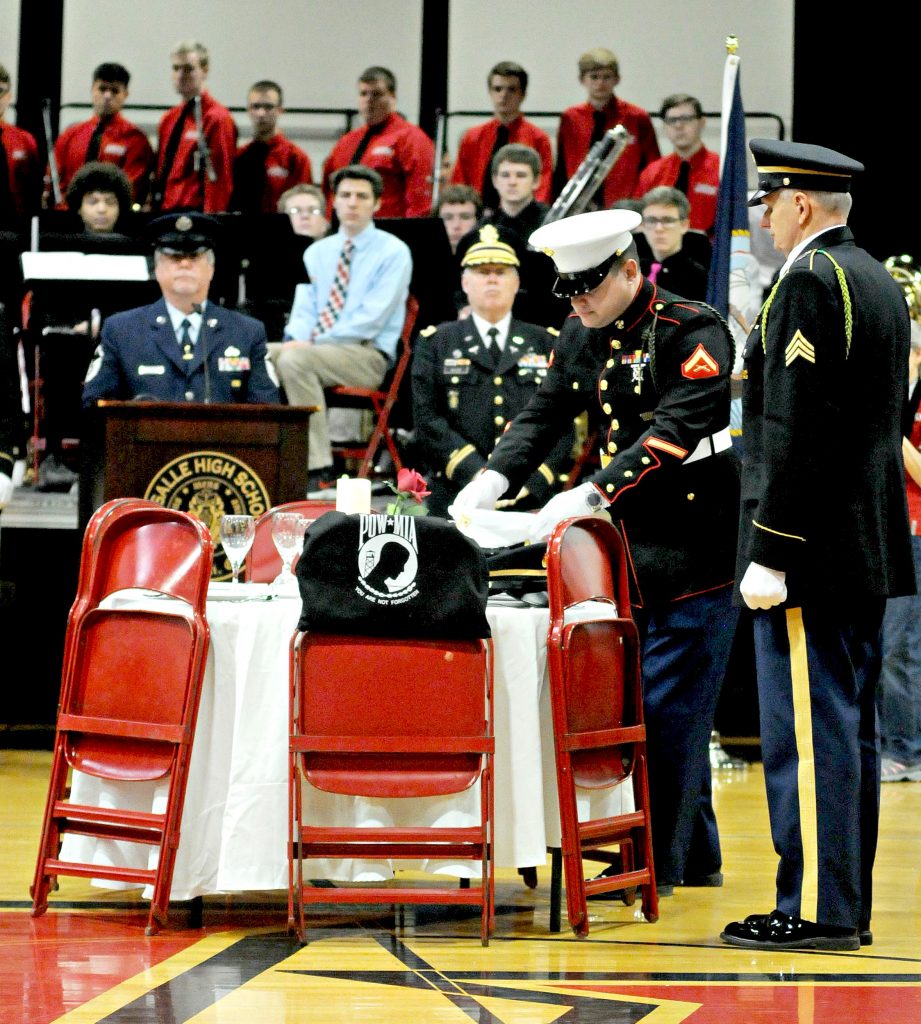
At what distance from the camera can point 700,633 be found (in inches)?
166

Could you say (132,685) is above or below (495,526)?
below

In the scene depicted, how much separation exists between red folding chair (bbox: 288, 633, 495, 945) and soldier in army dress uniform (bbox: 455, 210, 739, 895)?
0.64 m

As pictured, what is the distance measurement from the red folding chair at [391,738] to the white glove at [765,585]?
22.4 inches

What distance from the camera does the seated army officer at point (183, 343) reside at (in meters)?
6.47

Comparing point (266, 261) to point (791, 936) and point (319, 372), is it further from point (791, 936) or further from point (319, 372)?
point (791, 936)

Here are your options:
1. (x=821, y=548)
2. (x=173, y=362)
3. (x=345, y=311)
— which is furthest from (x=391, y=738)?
(x=345, y=311)

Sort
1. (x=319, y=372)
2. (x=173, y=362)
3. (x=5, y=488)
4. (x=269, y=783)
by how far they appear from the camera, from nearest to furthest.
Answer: (x=269, y=783), (x=5, y=488), (x=173, y=362), (x=319, y=372)

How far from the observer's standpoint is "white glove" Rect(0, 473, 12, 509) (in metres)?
5.66

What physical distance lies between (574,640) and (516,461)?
34.0 inches

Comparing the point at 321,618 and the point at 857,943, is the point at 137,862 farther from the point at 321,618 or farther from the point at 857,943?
the point at 857,943

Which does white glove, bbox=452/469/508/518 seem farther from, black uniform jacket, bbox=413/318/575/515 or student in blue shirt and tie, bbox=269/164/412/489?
student in blue shirt and tie, bbox=269/164/412/489

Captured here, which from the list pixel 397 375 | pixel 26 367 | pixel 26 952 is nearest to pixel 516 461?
pixel 26 952

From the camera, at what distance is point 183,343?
21.5 ft

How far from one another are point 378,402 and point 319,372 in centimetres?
31
